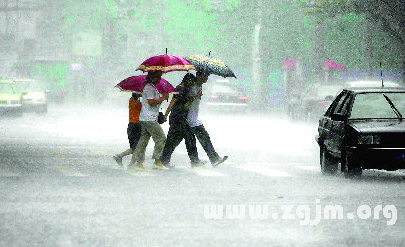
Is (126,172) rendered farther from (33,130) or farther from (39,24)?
(39,24)

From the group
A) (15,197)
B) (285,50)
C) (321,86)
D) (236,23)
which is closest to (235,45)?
(236,23)

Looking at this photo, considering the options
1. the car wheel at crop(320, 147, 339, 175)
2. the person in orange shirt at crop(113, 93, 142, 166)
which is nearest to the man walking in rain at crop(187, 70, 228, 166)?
the person in orange shirt at crop(113, 93, 142, 166)

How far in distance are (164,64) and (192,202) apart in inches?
191

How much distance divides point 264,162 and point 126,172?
352 cm

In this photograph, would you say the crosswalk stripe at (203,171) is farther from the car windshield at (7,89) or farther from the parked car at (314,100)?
the car windshield at (7,89)

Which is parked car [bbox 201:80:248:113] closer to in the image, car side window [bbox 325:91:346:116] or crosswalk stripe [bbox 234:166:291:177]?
crosswalk stripe [bbox 234:166:291:177]

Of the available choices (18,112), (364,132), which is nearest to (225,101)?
(18,112)

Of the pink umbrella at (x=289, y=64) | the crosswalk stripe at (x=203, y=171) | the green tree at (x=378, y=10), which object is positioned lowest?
the pink umbrella at (x=289, y=64)

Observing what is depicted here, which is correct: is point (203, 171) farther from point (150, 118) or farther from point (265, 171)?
point (150, 118)

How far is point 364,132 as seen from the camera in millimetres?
14734

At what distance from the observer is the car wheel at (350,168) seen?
1490 centimetres

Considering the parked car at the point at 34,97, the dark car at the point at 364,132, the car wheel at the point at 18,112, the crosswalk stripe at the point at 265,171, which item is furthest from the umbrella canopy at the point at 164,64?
the parked car at the point at 34,97

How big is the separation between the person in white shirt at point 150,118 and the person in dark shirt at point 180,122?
335 millimetres

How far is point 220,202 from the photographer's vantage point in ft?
39.8
